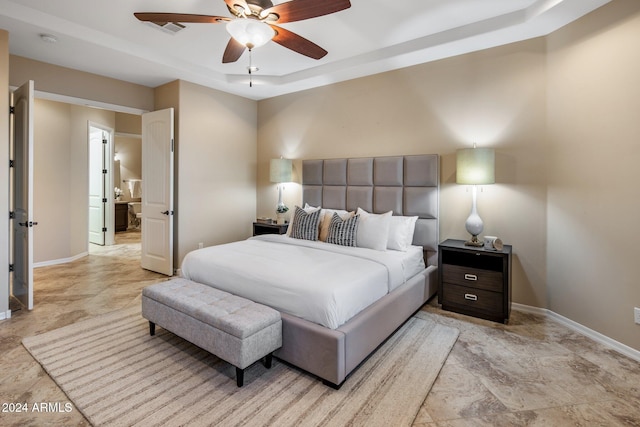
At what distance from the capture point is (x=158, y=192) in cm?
463

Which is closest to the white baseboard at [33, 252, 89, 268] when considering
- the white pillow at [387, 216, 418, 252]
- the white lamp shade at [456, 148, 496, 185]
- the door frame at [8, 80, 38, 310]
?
the door frame at [8, 80, 38, 310]

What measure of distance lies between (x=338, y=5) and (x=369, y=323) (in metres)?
2.18

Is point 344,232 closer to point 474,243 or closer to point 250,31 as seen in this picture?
point 474,243

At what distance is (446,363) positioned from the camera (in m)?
2.41

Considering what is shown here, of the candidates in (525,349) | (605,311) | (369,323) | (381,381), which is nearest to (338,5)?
(369,323)

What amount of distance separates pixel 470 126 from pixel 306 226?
2.19 meters

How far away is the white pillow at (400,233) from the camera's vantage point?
138 inches

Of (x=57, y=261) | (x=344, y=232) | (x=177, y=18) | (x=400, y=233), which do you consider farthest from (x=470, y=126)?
(x=57, y=261)

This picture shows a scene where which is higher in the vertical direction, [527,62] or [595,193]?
[527,62]

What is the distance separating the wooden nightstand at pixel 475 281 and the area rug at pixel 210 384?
0.57 m

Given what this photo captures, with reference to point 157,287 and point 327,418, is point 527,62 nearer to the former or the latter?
point 327,418

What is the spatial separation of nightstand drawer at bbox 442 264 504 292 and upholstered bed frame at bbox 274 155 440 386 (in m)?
0.23

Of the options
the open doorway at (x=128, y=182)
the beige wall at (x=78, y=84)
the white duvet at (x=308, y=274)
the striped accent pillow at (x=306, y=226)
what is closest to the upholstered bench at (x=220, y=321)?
the white duvet at (x=308, y=274)

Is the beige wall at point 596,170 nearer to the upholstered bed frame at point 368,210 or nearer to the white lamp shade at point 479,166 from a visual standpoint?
the white lamp shade at point 479,166
